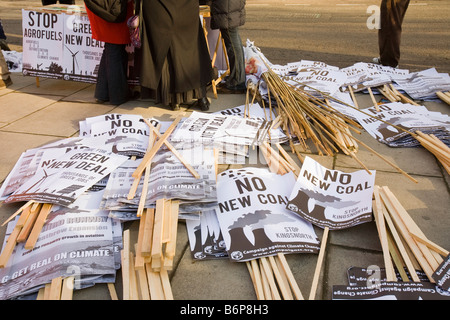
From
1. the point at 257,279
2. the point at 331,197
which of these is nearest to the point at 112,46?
the point at 331,197

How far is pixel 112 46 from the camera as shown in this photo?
12.5 ft

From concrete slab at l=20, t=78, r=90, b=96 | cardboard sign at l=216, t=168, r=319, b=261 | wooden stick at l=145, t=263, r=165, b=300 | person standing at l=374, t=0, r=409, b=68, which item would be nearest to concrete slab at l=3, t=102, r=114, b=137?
concrete slab at l=20, t=78, r=90, b=96

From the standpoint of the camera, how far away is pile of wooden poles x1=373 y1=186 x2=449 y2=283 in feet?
5.78

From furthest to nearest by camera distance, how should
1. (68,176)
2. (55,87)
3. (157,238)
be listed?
1. (55,87)
2. (68,176)
3. (157,238)

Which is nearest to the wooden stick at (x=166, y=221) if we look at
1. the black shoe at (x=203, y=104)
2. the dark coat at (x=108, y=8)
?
the black shoe at (x=203, y=104)

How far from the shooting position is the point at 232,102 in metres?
4.04

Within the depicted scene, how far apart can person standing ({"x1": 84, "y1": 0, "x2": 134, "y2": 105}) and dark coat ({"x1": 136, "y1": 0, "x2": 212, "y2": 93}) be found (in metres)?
0.30

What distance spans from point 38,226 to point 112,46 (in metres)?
2.30

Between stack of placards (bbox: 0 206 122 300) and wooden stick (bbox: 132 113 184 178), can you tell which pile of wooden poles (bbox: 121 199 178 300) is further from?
wooden stick (bbox: 132 113 184 178)

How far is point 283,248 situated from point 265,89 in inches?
86.8

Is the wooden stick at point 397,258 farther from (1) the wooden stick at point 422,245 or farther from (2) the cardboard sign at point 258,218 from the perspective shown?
(2) the cardboard sign at point 258,218

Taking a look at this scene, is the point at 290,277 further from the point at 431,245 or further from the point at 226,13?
the point at 226,13

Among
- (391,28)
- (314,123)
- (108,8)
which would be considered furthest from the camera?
(391,28)

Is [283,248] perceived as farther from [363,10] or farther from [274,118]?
[363,10]
